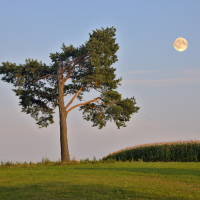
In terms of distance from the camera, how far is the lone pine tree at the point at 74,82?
2659 centimetres

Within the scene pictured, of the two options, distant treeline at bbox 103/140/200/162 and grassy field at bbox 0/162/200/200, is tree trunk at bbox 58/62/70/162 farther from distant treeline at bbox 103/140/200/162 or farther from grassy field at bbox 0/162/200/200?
grassy field at bbox 0/162/200/200

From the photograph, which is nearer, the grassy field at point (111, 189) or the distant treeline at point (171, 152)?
the grassy field at point (111, 189)

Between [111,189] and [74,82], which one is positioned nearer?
[111,189]

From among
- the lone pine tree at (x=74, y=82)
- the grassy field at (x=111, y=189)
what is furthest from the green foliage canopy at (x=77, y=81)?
the grassy field at (x=111, y=189)

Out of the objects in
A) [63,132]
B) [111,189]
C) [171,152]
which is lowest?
[111,189]

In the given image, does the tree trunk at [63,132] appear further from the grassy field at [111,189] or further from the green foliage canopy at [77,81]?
the grassy field at [111,189]

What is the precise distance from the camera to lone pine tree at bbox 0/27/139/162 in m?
26.6

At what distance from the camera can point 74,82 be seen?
89.0ft

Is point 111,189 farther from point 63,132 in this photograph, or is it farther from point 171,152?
point 171,152

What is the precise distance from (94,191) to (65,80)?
1810 cm

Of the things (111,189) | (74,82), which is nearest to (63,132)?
(74,82)

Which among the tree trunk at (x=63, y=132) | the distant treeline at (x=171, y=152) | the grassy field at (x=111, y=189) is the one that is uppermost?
the tree trunk at (x=63, y=132)

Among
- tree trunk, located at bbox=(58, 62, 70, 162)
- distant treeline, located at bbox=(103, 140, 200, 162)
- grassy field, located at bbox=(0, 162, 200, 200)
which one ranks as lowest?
grassy field, located at bbox=(0, 162, 200, 200)

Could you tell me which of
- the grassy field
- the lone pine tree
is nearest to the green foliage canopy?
the lone pine tree
